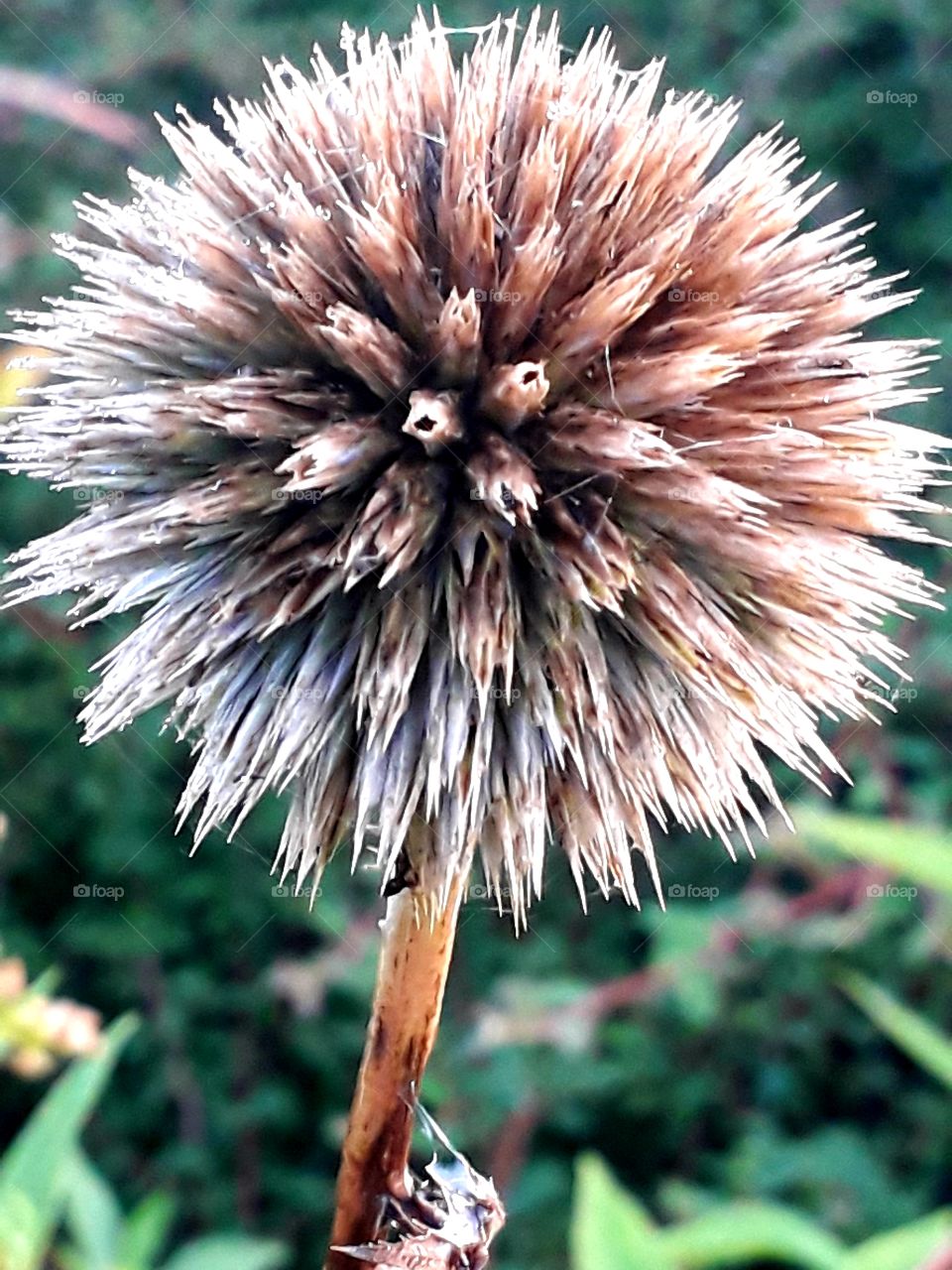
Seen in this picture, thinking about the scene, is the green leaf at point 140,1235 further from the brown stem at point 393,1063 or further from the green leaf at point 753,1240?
the brown stem at point 393,1063

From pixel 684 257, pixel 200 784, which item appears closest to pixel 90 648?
pixel 200 784

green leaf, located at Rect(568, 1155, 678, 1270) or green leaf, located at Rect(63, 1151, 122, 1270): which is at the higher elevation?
green leaf, located at Rect(63, 1151, 122, 1270)

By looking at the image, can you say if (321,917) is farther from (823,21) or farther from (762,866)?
(823,21)

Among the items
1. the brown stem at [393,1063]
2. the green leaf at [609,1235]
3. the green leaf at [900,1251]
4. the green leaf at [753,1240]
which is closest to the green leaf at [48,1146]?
the brown stem at [393,1063]

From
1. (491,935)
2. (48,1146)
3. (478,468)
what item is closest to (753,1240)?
(48,1146)

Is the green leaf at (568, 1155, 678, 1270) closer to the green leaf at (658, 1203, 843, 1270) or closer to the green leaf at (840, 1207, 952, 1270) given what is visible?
the green leaf at (658, 1203, 843, 1270)

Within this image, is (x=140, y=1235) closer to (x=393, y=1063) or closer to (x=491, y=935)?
(x=393, y=1063)

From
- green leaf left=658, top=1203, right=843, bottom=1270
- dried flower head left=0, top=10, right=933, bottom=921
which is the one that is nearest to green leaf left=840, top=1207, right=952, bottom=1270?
green leaf left=658, top=1203, right=843, bottom=1270
